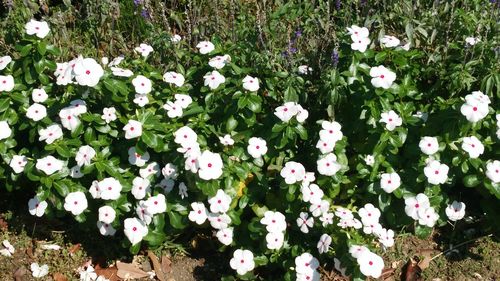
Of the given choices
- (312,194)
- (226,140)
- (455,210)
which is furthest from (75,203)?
(455,210)

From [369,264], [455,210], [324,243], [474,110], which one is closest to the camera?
[369,264]

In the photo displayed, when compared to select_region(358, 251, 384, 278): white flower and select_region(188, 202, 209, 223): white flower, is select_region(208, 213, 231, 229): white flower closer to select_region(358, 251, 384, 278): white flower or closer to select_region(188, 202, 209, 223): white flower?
select_region(188, 202, 209, 223): white flower

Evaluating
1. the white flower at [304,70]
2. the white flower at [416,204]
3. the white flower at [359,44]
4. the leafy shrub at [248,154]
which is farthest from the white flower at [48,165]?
the white flower at [416,204]

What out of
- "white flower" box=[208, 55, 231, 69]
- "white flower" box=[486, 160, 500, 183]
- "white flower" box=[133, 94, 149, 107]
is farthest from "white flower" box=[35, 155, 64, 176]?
"white flower" box=[486, 160, 500, 183]

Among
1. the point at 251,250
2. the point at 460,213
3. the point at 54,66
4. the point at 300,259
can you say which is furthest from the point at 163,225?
the point at 460,213

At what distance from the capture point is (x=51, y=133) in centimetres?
357

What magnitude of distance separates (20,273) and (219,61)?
161 cm

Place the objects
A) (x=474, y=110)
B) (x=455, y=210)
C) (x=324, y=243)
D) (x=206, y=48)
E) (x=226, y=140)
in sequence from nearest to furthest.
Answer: (x=474, y=110)
(x=324, y=243)
(x=226, y=140)
(x=455, y=210)
(x=206, y=48)

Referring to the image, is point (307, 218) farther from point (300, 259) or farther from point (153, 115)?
point (153, 115)

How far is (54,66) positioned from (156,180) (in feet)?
2.71

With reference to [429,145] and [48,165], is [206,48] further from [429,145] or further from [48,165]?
[429,145]

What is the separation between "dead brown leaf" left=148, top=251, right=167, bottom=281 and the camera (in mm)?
3871

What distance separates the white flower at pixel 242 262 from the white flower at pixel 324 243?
1.17 ft

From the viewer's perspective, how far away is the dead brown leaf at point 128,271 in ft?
12.7
